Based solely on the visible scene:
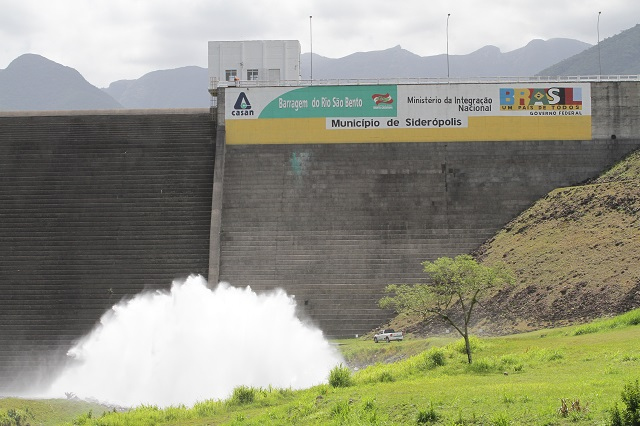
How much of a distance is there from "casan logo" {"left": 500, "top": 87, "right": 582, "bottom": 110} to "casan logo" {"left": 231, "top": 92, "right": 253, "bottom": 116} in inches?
669

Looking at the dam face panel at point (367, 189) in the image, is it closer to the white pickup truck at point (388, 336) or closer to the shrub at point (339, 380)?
the white pickup truck at point (388, 336)

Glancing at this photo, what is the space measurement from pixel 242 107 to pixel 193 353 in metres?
25.5

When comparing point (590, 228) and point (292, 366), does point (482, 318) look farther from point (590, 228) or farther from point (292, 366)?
point (292, 366)

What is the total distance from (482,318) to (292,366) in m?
11.3

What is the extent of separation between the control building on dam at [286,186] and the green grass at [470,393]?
1635cm

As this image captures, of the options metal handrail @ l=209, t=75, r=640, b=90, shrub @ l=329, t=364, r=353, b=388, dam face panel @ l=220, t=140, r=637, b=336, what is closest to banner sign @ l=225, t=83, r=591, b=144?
metal handrail @ l=209, t=75, r=640, b=90

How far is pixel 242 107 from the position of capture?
54.2 m

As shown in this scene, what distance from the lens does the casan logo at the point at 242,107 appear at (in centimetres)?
5422

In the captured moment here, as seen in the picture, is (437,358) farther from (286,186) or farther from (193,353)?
(286,186)

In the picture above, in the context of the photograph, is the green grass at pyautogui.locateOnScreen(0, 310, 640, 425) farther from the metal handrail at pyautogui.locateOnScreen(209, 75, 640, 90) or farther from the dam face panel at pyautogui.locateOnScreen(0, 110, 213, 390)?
the metal handrail at pyautogui.locateOnScreen(209, 75, 640, 90)

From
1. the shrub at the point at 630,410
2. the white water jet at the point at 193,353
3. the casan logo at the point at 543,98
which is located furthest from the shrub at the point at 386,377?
the casan logo at the point at 543,98

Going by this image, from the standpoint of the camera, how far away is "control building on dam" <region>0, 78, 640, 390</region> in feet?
150

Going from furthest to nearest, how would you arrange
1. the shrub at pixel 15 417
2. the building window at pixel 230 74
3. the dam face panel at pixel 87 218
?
1. the building window at pixel 230 74
2. the dam face panel at pixel 87 218
3. the shrub at pixel 15 417

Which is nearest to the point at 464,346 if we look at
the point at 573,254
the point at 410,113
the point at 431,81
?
the point at 573,254
